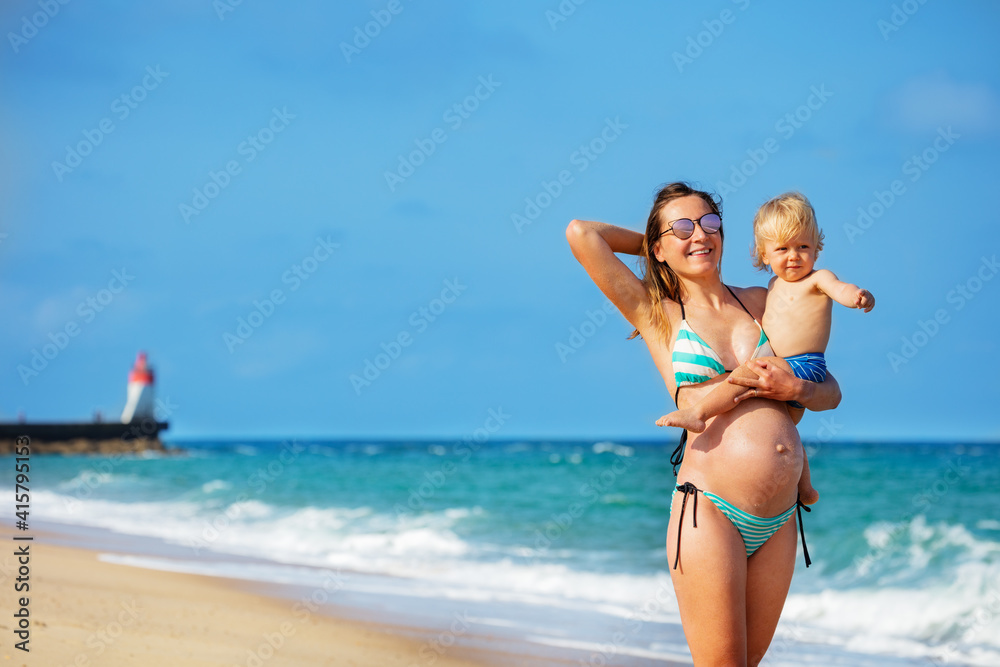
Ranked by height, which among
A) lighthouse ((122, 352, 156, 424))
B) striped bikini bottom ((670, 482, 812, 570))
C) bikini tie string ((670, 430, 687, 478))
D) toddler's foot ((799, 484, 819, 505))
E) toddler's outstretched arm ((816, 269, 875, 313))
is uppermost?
lighthouse ((122, 352, 156, 424))

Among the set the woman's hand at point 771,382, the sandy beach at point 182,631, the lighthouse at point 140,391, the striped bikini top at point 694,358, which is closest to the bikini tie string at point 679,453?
the striped bikini top at point 694,358

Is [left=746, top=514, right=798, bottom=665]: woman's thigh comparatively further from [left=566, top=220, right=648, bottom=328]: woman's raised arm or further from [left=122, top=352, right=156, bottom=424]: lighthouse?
[left=122, top=352, right=156, bottom=424]: lighthouse

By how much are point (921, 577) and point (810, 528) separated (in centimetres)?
408

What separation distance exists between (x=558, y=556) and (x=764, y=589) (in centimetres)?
1059

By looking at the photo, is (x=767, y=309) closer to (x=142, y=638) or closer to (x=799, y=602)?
(x=142, y=638)

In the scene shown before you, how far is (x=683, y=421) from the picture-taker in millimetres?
2957

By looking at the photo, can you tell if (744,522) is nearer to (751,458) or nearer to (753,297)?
(751,458)

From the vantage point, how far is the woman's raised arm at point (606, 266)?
3170 mm

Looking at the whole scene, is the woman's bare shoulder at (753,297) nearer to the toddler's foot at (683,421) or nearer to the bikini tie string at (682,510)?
the toddler's foot at (683,421)

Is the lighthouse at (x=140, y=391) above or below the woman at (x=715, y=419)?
above

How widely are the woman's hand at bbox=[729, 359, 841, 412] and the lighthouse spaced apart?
5745cm

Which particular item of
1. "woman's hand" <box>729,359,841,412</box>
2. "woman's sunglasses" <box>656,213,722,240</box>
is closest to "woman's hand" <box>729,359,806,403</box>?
"woman's hand" <box>729,359,841,412</box>

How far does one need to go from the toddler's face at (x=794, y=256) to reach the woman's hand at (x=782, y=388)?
14.9 inches

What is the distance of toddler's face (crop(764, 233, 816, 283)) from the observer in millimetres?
3115
